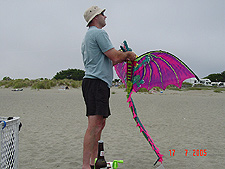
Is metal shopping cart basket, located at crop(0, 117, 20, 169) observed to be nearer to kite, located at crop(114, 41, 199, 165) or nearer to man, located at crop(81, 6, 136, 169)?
man, located at crop(81, 6, 136, 169)

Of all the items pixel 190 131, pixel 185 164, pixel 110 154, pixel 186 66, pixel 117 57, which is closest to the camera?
pixel 117 57

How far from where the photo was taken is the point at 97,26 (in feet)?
8.92

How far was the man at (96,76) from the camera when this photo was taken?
255cm

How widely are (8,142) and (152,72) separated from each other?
6.61 feet

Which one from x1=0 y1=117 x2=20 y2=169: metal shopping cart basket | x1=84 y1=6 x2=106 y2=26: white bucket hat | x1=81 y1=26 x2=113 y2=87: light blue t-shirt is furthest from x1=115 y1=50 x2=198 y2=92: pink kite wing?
Result: x1=0 y1=117 x2=20 y2=169: metal shopping cart basket

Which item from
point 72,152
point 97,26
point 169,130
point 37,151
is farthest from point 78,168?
point 169,130

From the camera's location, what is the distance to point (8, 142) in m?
2.25

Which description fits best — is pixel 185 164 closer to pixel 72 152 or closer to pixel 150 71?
pixel 150 71

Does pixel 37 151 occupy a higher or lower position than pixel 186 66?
lower

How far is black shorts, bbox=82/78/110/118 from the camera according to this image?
2.55 meters

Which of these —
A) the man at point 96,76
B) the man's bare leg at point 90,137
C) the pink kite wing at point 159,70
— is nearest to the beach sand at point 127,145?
the man's bare leg at point 90,137

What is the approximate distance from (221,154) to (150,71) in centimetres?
181

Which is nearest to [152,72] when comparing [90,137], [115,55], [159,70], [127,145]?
[159,70]

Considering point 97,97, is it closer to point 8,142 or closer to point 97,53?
point 97,53
